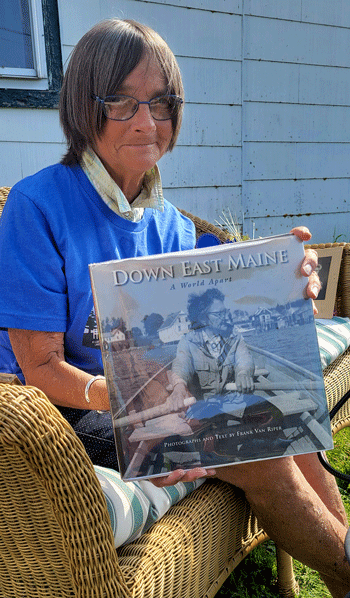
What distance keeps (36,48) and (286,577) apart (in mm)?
2490

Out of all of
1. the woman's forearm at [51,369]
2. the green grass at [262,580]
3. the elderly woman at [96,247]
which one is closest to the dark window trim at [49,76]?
the elderly woman at [96,247]

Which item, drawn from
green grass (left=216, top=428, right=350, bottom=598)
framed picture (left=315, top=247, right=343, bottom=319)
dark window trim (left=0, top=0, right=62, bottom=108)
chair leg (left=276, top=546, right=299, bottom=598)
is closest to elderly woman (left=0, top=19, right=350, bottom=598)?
chair leg (left=276, top=546, right=299, bottom=598)

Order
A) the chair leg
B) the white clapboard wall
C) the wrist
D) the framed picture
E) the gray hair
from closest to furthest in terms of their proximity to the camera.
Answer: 1. the wrist
2. the gray hair
3. the chair leg
4. the framed picture
5. the white clapboard wall

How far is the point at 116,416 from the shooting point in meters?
0.95

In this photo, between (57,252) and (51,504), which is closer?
(51,504)

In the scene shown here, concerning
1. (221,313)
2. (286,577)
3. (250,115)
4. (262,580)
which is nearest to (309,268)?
(221,313)

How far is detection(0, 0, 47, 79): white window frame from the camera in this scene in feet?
8.27

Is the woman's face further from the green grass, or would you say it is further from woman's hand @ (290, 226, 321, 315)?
the green grass

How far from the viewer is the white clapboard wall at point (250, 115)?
2.75 meters

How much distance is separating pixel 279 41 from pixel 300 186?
1009mm

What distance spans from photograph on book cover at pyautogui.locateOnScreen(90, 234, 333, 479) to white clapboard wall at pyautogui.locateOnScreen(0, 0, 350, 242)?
1.98 metres

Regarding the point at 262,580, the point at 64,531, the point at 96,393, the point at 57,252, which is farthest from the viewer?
the point at 262,580

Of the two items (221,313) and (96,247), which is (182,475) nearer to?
(221,313)

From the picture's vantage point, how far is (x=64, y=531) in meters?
0.86
